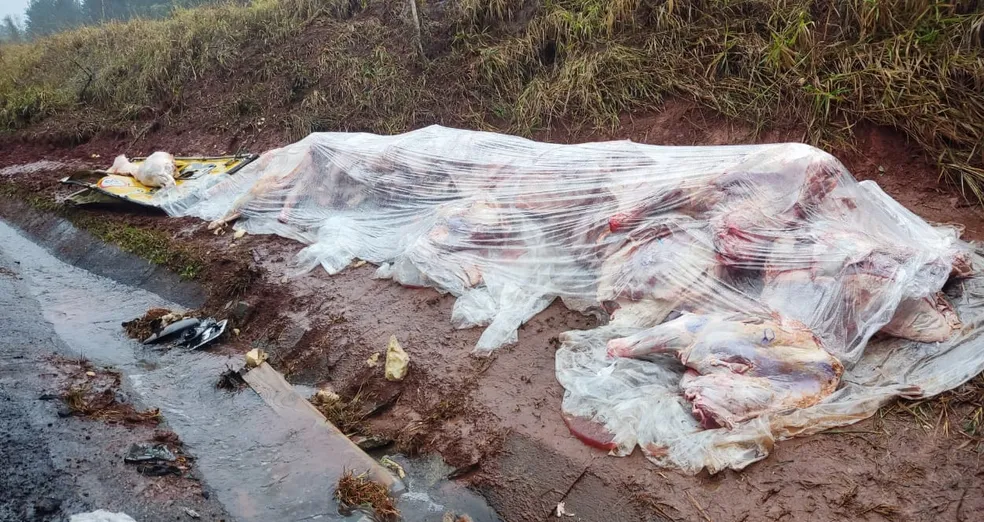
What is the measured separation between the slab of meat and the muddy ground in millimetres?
209

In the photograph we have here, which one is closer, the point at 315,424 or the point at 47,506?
the point at 47,506

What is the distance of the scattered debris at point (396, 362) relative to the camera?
3793 millimetres

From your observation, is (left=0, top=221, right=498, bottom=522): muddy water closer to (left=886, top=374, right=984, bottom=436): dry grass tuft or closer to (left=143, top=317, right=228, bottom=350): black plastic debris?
(left=143, top=317, right=228, bottom=350): black plastic debris

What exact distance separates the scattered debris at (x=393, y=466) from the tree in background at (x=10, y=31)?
57.2 feet

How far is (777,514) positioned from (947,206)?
2.94m

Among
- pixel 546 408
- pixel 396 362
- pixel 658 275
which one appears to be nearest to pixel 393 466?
pixel 396 362

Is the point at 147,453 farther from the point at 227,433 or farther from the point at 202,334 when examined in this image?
the point at 202,334

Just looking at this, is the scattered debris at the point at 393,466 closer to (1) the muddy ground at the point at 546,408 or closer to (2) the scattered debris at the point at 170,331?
(1) the muddy ground at the point at 546,408

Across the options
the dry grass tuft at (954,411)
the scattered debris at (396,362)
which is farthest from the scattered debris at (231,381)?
the dry grass tuft at (954,411)

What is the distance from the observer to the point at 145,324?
489cm

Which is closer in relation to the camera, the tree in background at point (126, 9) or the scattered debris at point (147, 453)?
the scattered debris at point (147, 453)

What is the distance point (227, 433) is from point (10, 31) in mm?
20472

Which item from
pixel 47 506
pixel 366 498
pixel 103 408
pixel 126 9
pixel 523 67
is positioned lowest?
pixel 366 498

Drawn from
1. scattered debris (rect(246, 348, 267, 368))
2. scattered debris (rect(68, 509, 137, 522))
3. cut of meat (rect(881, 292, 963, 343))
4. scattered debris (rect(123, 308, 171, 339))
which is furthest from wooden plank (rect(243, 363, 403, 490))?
cut of meat (rect(881, 292, 963, 343))
